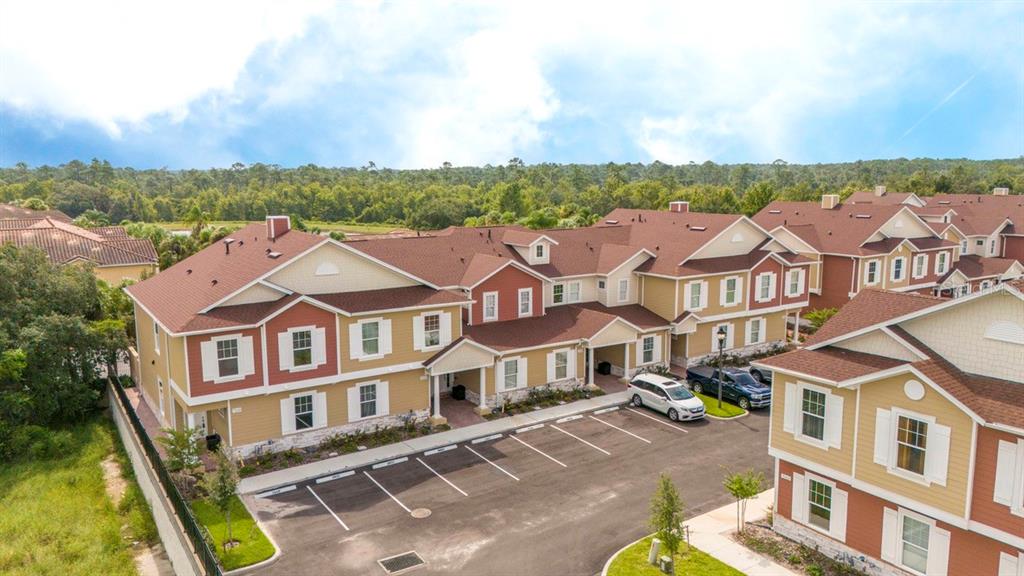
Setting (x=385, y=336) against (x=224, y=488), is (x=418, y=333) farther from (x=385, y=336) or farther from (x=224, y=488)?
(x=224, y=488)

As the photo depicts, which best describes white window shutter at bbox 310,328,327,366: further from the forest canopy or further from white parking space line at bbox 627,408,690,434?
the forest canopy

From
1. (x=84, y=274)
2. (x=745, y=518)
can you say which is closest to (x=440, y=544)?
(x=745, y=518)

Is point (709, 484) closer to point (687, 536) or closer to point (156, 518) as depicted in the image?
point (687, 536)

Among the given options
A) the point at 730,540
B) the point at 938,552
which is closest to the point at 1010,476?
the point at 938,552

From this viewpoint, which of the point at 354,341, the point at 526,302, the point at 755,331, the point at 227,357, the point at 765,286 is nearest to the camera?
the point at 227,357

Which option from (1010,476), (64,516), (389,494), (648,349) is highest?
(1010,476)

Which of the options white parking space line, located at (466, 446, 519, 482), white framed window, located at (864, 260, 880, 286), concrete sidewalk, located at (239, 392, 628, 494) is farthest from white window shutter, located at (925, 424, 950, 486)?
white framed window, located at (864, 260, 880, 286)

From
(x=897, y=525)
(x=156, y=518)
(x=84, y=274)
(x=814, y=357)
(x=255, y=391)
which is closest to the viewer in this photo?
(x=897, y=525)
